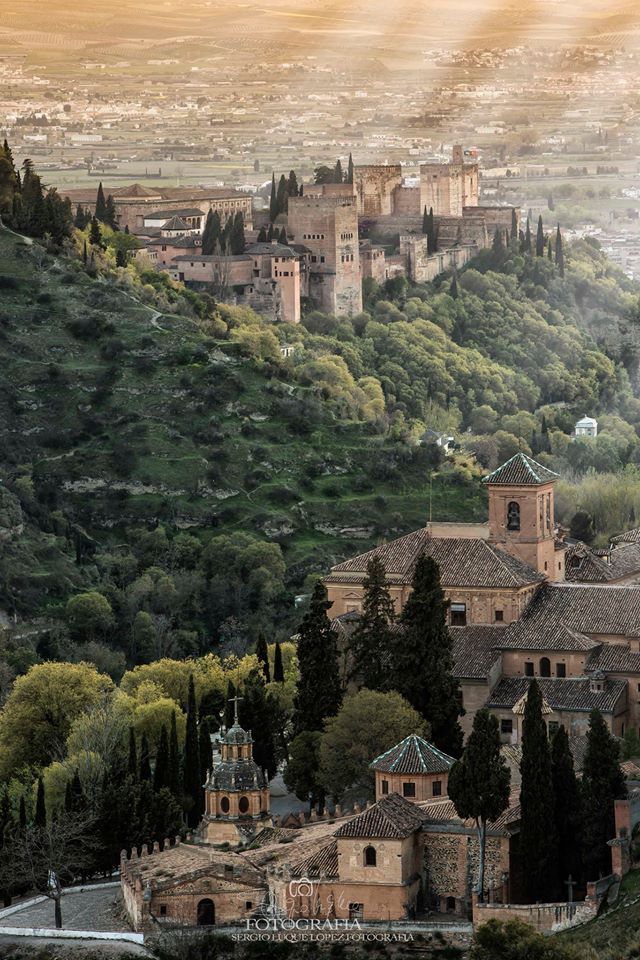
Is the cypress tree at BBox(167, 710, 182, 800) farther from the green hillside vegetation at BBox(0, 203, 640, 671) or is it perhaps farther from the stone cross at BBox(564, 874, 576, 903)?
the green hillside vegetation at BBox(0, 203, 640, 671)

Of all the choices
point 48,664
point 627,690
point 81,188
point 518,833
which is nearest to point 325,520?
point 48,664

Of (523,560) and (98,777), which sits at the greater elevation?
(523,560)

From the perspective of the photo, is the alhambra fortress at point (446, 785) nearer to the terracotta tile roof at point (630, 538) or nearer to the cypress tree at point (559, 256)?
the terracotta tile roof at point (630, 538)

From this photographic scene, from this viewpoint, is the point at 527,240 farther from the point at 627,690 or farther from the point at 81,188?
the point at 627,690

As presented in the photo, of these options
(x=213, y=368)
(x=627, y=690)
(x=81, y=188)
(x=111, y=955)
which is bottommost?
(x=111, y=955)

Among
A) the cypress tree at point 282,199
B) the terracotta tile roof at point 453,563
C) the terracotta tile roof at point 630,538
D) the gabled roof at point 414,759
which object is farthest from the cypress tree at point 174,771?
the cypress tree at point 282,199

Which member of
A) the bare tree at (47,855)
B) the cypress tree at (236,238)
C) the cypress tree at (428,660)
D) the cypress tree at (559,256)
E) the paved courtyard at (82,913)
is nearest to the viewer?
the paved courtyard at (82,913)

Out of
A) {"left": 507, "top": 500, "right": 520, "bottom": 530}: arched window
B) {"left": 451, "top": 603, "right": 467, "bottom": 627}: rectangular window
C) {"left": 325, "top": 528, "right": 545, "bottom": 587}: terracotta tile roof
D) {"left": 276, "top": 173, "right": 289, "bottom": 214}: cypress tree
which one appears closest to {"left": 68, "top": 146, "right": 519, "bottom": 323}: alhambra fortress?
{"left": 276, "top": 173, "right": 289, "bottom": 214}: cypress tree
